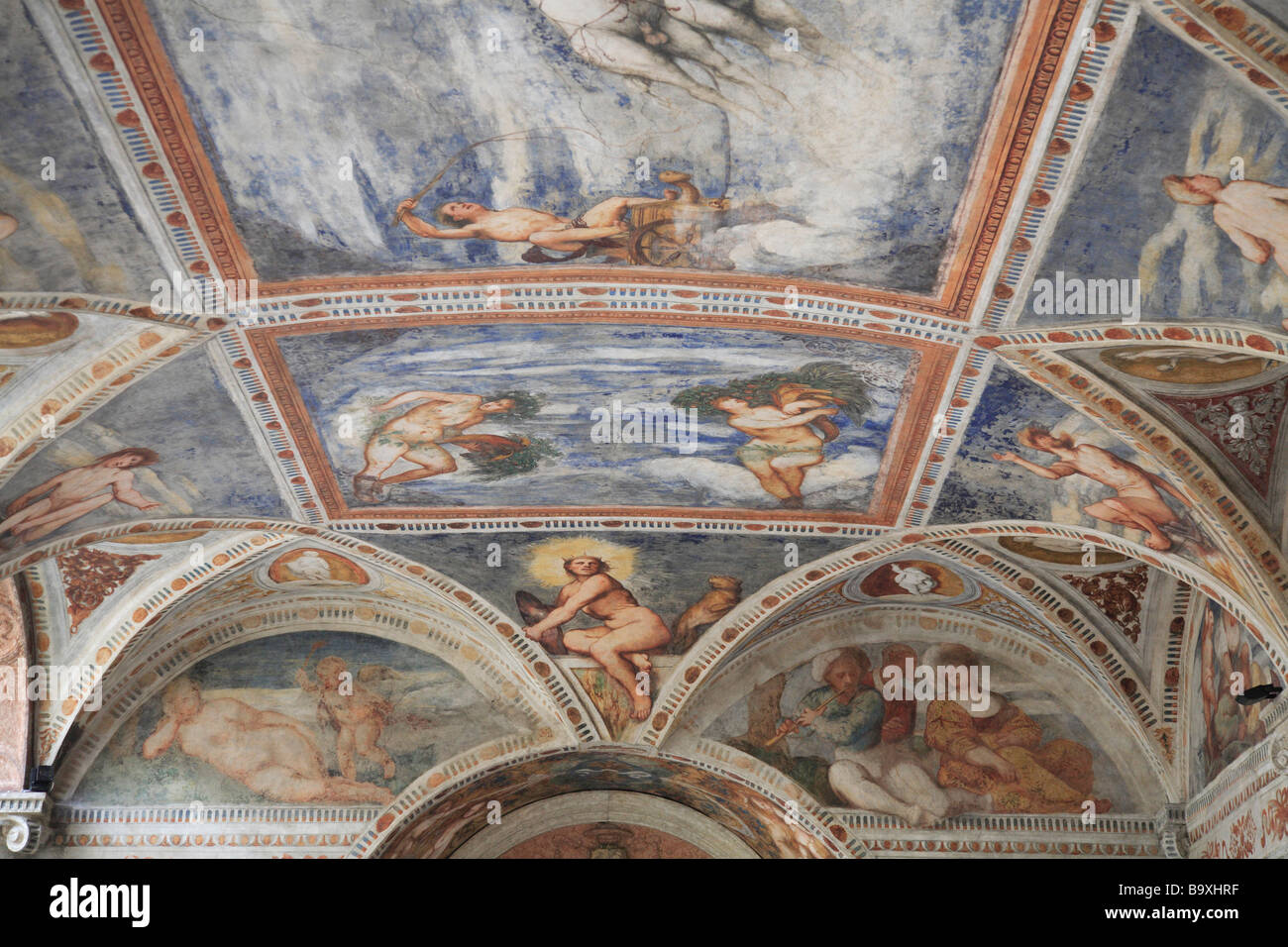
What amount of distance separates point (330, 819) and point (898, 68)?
428 inches

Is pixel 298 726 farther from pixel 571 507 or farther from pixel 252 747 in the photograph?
pixel 571 507

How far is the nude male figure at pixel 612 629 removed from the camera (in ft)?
49.3

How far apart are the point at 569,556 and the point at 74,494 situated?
193 inches

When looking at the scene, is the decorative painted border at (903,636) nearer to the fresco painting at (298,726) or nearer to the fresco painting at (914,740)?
the fresco painting at (914,740)

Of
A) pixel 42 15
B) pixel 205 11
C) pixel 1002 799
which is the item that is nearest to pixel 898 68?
pixel 205 11

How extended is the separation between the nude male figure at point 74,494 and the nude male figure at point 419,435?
1.94 m

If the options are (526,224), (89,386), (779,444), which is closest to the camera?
(526,224)

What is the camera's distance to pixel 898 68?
791 centimetres

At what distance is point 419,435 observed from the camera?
1235 centimetres

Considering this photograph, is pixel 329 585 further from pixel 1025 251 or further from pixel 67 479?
pixel 1025 251

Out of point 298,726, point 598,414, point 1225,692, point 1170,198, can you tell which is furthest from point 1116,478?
point 298,726

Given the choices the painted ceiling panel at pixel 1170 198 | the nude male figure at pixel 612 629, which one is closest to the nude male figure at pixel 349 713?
the nude male figure at pixel 612 629

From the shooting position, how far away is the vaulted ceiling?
316 inches
